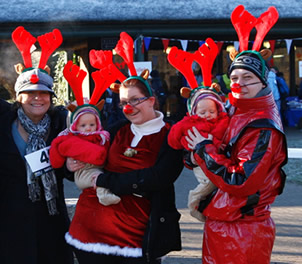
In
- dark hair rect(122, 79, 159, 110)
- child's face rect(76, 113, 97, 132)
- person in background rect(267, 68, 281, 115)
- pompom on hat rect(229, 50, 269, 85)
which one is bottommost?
person in background rect(267, 68, 281, 115)

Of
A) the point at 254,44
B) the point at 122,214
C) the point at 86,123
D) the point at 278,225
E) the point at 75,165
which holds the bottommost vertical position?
the point at 278,225

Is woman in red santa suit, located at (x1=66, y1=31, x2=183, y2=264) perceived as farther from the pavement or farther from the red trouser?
the pavement

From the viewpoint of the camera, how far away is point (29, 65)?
10.7 ft

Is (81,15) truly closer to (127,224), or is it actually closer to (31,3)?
(31,3)

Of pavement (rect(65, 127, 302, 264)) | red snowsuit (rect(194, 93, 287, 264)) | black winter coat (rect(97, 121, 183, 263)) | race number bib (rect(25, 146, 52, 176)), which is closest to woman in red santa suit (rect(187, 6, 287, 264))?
red snowsuit (rect(194, 93, 287, 264))

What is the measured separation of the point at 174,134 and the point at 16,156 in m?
1.14

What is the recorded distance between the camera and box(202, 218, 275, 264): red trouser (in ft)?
8.09

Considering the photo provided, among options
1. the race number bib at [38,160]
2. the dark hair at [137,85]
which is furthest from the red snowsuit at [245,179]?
the race number bib at [38,160]

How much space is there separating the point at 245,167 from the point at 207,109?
0.48 meters

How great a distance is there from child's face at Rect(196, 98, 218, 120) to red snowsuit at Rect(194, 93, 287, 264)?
142mm

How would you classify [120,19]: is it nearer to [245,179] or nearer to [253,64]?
[253,64]

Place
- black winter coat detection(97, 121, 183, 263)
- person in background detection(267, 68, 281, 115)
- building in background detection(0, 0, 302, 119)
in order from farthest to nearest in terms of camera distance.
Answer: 1. person in background detection(267, 68, 281, 115)
2. building in background detection(0, 0, 302, 119)
3. black winter coat detection(97, 121, 183, 263)

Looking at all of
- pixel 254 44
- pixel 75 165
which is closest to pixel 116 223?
pixel 75 165

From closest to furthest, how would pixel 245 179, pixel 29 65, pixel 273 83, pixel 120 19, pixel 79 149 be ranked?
pixel 245 179 → pixel 79 149 → pixel 29 65 → pixel 120 19 → pixel 273 83
